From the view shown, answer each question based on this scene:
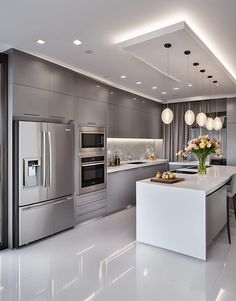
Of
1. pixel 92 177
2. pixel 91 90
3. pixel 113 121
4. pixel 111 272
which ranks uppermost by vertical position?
pixel 91 90

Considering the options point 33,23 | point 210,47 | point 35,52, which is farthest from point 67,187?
point 210,47

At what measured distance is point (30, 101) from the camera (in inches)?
139

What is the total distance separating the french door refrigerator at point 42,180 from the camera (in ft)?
11.0

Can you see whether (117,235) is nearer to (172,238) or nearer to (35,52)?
(172,238)

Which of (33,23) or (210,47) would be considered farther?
(210,47)

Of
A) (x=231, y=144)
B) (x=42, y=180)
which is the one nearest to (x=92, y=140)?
(x=42, y=180)

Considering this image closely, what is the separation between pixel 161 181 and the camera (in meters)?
3.54

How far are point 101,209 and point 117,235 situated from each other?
0.99m

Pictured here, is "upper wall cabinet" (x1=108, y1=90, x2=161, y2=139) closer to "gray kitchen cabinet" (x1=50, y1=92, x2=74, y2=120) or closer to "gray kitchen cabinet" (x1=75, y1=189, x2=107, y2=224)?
"gray kitchen cabinet" (x1=50, y1=92, x2=74, y2=120)

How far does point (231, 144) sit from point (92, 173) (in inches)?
156

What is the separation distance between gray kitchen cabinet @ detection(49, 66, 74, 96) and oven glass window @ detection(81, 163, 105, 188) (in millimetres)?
1405

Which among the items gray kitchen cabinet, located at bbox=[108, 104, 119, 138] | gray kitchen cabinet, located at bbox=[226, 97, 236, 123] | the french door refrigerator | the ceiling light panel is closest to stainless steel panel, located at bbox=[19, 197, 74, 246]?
the french door refrigerator

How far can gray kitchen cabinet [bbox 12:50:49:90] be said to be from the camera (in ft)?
11.1

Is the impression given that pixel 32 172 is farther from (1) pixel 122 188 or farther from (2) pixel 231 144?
(2) pixel 231 144
